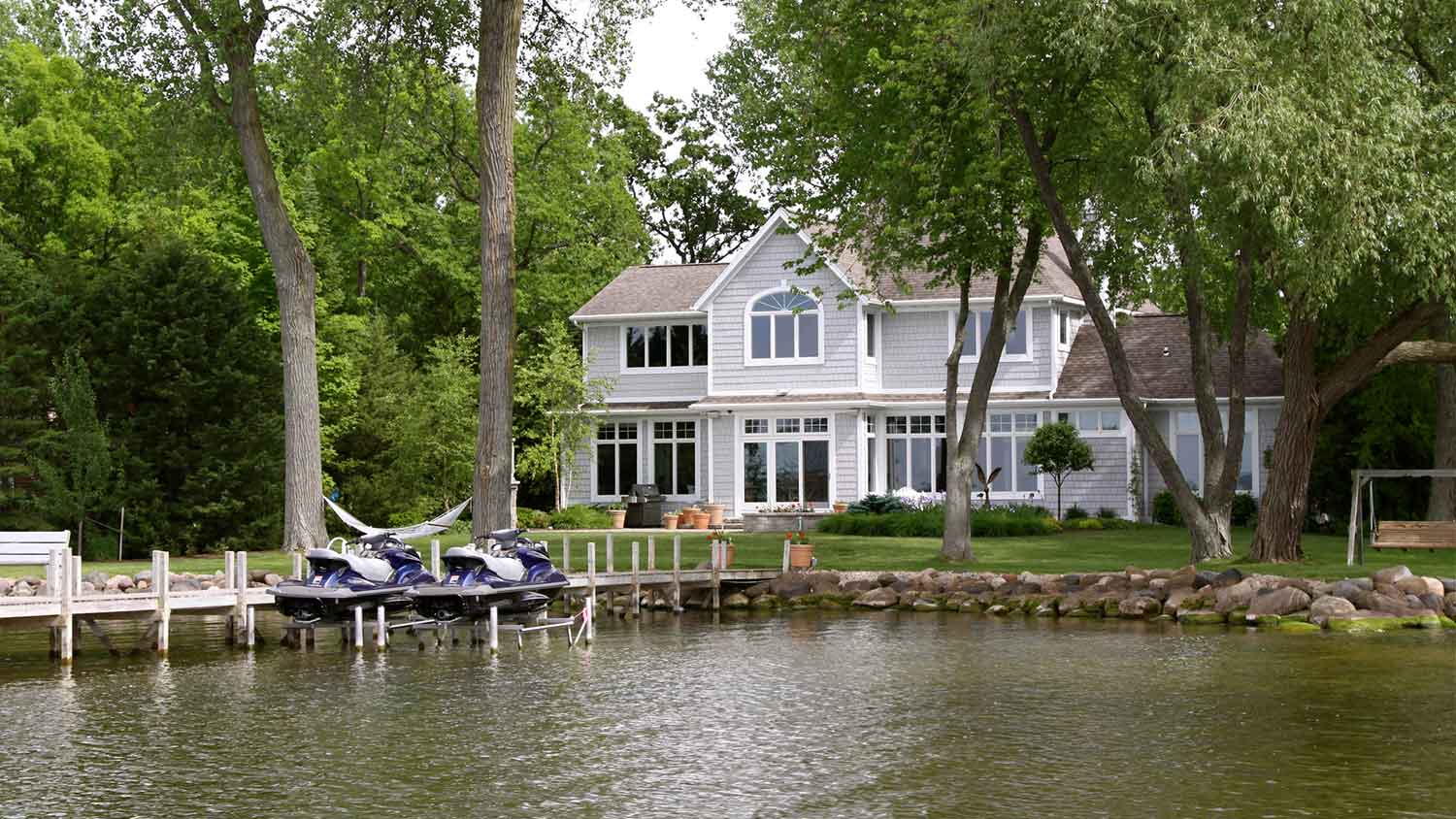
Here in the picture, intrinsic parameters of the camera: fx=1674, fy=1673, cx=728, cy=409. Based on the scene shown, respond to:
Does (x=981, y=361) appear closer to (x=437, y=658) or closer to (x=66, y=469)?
(x=437, y=658)

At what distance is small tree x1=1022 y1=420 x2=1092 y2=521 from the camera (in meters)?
36.2

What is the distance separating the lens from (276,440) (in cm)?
3102

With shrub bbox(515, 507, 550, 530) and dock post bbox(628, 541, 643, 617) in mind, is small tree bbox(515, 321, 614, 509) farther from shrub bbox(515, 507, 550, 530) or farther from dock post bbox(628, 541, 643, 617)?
dock post bbox(628, 541, 643, 617)

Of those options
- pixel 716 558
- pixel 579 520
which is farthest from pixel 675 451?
pixel 716 558

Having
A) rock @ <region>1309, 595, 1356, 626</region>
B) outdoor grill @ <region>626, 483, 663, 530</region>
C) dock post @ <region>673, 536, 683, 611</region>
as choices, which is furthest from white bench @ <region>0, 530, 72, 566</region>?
outdoor grill @ <region>626, 483, 663, 530</region>

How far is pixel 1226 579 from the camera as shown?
23.3m

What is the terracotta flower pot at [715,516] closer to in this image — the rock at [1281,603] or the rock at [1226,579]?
the rock at [1226,579]

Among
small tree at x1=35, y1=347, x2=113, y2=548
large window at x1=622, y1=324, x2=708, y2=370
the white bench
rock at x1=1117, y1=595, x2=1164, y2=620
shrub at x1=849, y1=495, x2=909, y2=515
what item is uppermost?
large window at x1=622, y1=324, x2=708, y2=370

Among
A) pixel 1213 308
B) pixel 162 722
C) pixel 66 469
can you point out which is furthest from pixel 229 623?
pixel 1213 308

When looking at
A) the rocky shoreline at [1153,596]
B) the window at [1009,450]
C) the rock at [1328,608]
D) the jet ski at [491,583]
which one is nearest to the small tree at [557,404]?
the window at [1009,450]

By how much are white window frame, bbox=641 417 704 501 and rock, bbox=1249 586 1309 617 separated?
801 inches

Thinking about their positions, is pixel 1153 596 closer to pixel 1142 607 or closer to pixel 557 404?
pixel 1142 607

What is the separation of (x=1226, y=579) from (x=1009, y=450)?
15.9 meters

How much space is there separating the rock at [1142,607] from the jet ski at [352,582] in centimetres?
967
